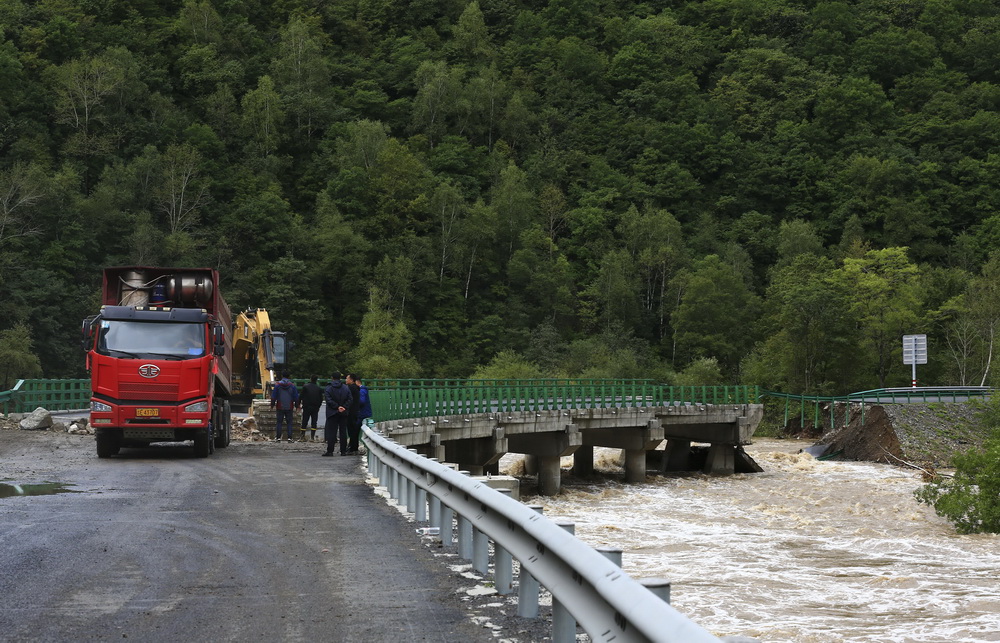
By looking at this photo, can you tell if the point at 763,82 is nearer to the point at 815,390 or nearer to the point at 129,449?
the point at 815,390

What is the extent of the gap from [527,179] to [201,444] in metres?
106

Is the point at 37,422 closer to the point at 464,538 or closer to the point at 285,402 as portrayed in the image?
the point at 285,402

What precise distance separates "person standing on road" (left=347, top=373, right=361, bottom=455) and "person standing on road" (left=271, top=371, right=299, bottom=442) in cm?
569

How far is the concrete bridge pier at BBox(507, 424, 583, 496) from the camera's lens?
35.5 m

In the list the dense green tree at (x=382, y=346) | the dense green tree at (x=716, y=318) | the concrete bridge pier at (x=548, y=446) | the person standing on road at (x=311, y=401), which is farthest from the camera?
the dense green tree at (x=716, y=318)

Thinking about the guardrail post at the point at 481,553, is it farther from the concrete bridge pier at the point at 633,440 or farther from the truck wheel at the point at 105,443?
the concrete bridge pier at the point at 633,440

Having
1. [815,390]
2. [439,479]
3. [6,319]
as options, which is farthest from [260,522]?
[6,319]

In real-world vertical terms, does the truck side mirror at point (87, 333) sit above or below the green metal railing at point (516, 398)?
above

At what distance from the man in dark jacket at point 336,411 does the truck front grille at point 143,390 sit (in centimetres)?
308

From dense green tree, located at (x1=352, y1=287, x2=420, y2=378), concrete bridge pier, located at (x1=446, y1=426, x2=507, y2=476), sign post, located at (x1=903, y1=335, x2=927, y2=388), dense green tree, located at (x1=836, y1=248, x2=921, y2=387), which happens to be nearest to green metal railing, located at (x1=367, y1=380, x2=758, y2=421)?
concrete bridge pier, located at (x1=446, y1=426, x2=507, y2=476)

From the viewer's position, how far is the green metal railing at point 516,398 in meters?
30.2

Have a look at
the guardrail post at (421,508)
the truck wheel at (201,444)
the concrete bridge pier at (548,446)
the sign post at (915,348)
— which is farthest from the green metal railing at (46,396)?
the sign post at (915,348)

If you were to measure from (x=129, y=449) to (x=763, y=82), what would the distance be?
127 m

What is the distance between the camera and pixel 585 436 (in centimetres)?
4156
